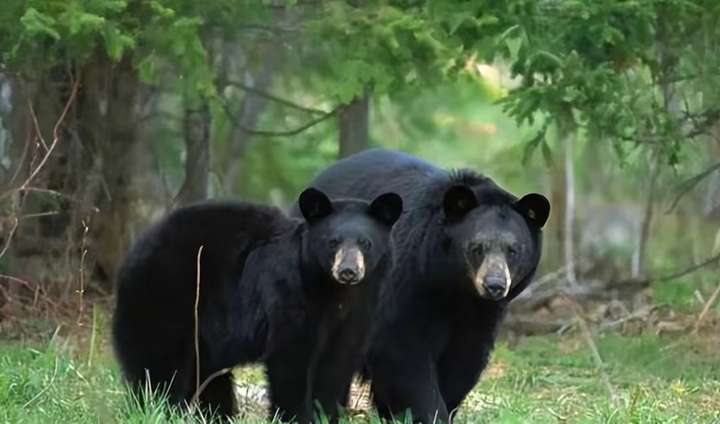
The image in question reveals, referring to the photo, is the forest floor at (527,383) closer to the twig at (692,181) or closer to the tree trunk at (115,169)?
the twig at (692,181)

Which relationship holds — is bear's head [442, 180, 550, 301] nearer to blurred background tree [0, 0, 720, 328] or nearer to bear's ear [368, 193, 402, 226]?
bear's ear [368, 193, 402, 226]

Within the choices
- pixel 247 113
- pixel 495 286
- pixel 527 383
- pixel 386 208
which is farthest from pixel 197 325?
pixel 247 113

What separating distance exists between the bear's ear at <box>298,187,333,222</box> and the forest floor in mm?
1024

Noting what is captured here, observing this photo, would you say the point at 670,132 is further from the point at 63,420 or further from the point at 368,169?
the point at 63,420

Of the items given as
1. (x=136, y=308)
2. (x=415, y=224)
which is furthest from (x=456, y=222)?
(x=136, y=308)

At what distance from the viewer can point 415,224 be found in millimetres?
7992

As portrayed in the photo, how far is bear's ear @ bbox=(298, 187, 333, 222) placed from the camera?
7.16m

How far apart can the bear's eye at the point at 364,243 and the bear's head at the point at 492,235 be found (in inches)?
25.6

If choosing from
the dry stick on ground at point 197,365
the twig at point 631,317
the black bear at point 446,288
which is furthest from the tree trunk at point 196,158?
the dry stick on ground at point 197,365

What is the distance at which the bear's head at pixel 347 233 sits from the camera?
7.00 metres

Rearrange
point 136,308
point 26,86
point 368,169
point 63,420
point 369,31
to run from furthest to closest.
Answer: point 26,86 → point 369,31 → point 368,169 → point 136,308 → point 63,420

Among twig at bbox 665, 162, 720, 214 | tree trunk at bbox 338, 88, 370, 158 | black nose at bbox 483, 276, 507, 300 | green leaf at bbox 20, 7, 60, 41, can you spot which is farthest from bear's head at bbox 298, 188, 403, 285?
tree trunk at bbox 338, 88, 370, 158

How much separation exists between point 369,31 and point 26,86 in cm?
329

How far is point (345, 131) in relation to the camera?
41.0ft
